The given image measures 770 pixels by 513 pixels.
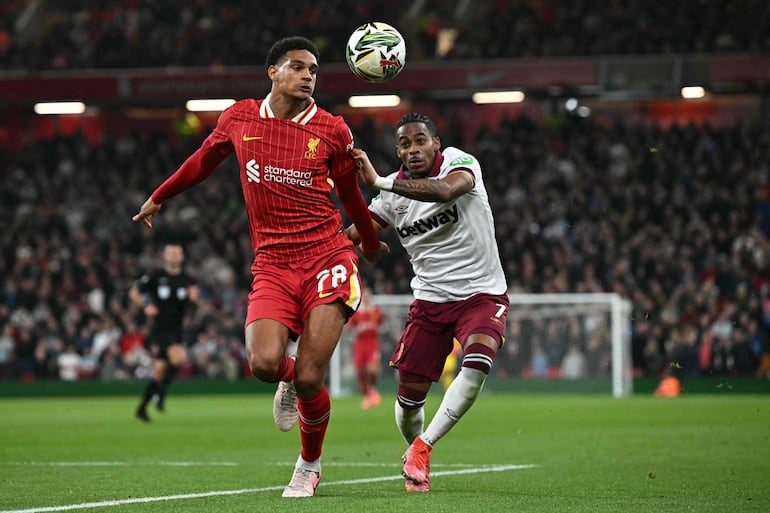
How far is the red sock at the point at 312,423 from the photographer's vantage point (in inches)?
300

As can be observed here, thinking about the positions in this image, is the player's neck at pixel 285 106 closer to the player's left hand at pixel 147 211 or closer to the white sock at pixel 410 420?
the player's left hand at pixel 147 211

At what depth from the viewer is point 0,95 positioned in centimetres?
3350

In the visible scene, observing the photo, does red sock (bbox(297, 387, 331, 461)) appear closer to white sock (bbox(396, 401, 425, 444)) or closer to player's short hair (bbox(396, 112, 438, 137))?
white sock (bbox(396, 401, 425, 444))

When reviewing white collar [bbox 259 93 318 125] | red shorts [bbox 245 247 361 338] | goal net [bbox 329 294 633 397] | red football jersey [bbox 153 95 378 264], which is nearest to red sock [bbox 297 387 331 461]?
red shorts [bbox 245 247 361 338]

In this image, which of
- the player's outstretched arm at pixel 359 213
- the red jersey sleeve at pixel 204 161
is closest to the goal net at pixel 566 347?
the player's outstretched arm at pixel 359 213

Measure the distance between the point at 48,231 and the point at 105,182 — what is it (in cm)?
275

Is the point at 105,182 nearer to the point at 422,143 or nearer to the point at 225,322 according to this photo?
the point at 225,322

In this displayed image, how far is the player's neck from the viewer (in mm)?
7473

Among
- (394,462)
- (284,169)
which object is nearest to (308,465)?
(284,169)

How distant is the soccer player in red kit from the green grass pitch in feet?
2.47

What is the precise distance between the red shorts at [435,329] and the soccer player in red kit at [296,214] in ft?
3.29

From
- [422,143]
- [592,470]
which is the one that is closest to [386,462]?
[592,470]

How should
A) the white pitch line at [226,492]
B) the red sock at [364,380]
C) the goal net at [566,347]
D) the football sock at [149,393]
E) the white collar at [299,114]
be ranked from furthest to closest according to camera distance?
the goal net at [566,347]
the red sock at [364,380]
the football sock at [149,393]
the white collar at [299,114]
the white pitch line at [226,492]

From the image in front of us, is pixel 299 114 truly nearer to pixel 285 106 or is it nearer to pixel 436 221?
pixel 285 106
